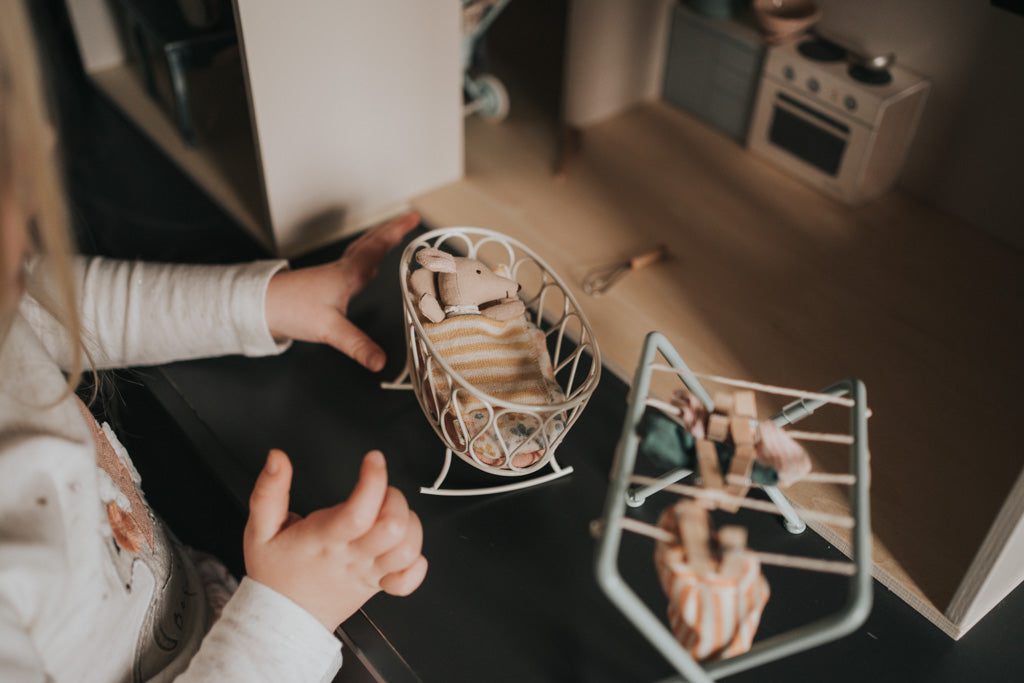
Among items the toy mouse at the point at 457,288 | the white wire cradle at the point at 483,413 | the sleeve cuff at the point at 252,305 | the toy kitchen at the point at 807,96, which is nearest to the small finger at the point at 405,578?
the white wire cradle at the point at 483,413

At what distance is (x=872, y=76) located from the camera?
119cm

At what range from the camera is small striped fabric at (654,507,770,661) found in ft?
1.89

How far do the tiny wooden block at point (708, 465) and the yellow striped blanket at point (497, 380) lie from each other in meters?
0.21

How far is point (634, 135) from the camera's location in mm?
1403

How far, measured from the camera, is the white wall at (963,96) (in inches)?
44.7

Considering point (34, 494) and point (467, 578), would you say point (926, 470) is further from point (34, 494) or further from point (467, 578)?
point (34, 494)

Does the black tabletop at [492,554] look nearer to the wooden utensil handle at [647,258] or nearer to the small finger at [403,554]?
the small finger at [403,554]

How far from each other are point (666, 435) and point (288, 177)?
690 millimetres

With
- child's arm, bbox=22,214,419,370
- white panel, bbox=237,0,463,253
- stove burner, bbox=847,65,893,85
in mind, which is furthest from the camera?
stove burner, bbox=847,65,893,85

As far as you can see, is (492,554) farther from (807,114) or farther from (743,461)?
(807,114)

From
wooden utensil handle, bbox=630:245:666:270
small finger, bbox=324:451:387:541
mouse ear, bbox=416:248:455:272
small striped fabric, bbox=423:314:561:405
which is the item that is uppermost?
mouse ear, bbox=416:248:455:272

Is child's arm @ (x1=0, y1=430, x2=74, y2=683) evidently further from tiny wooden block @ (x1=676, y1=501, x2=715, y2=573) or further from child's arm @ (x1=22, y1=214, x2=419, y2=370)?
tiny wooden block @ (x1=676, y1=501, x2=715, y2=573)

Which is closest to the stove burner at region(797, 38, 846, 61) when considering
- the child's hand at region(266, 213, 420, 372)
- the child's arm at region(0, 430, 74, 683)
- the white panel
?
the white panel

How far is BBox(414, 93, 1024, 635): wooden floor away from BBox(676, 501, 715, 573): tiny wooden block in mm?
342
